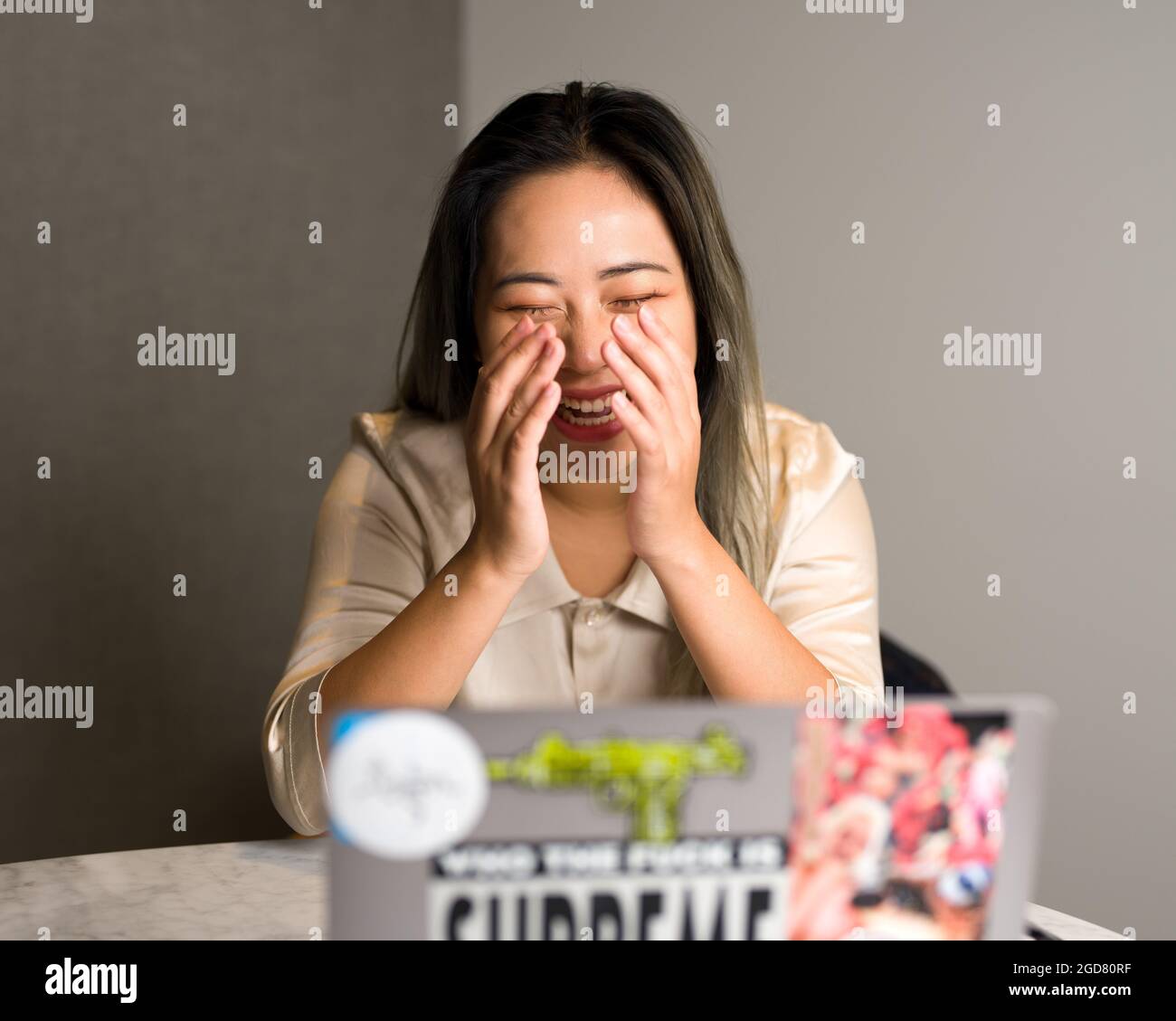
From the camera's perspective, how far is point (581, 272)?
1238 millimetres

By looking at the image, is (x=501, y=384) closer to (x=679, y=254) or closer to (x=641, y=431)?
(x=641, y=431)

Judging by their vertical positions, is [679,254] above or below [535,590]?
above

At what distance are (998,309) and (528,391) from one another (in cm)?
172

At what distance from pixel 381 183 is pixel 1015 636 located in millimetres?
1699

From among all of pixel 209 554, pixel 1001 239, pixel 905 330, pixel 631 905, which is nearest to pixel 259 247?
pixel 209 554

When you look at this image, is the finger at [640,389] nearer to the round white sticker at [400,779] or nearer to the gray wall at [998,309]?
the round white sticker at [400,779]

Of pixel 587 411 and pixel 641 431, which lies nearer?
pixel 641 431

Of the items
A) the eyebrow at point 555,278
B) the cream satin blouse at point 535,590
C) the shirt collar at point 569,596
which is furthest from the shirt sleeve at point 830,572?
the eyebrow at point 555,278

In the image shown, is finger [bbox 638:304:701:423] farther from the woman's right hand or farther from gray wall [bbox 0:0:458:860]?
gray wall [bbox 0:0:458:860]

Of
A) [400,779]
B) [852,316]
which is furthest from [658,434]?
[852,316]

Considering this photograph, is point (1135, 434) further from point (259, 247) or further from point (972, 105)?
point (259, 247)

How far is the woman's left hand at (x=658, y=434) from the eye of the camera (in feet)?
3.70

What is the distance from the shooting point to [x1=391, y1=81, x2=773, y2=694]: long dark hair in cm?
133

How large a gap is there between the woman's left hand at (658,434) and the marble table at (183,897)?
41 cm
